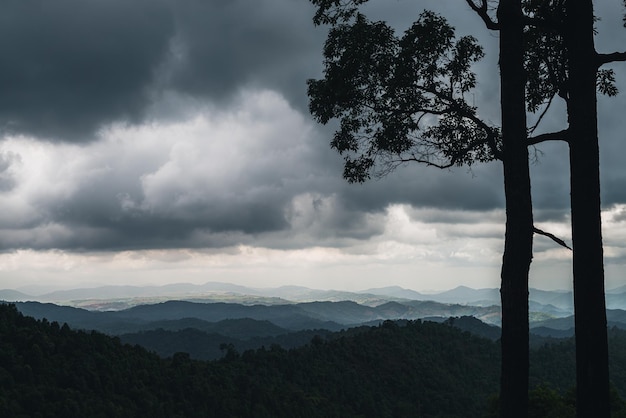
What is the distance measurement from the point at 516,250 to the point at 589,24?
5662mm

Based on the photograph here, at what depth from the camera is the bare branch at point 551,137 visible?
607 inches

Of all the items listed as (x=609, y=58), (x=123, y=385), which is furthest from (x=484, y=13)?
(x=123, y=385)

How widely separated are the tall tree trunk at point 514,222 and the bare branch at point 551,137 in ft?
3.11

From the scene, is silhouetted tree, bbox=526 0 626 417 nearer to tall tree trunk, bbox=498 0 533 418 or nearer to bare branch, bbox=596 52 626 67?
bare branch, bbox=596 52 626 67

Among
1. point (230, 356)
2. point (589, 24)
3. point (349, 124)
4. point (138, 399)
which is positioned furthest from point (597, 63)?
point (230, 356)

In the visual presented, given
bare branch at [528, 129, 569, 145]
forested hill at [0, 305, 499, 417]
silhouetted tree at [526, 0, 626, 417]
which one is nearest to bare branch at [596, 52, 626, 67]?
silhouetted tree at [526, 0, 626, 417]

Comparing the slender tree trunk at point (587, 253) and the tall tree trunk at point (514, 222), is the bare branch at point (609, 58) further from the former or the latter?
the tall tree trunk at point (514, 222)

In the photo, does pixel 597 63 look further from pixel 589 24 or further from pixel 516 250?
pixel 516 250

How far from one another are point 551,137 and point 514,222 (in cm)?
272

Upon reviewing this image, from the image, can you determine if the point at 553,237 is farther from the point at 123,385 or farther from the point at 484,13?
the point at 123,385

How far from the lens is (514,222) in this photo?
1424cm

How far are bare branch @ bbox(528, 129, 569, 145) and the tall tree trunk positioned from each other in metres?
0.95

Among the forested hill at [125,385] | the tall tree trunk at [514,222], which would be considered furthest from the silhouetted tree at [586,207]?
the forested hill at [125,385]

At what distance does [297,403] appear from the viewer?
162375mm
